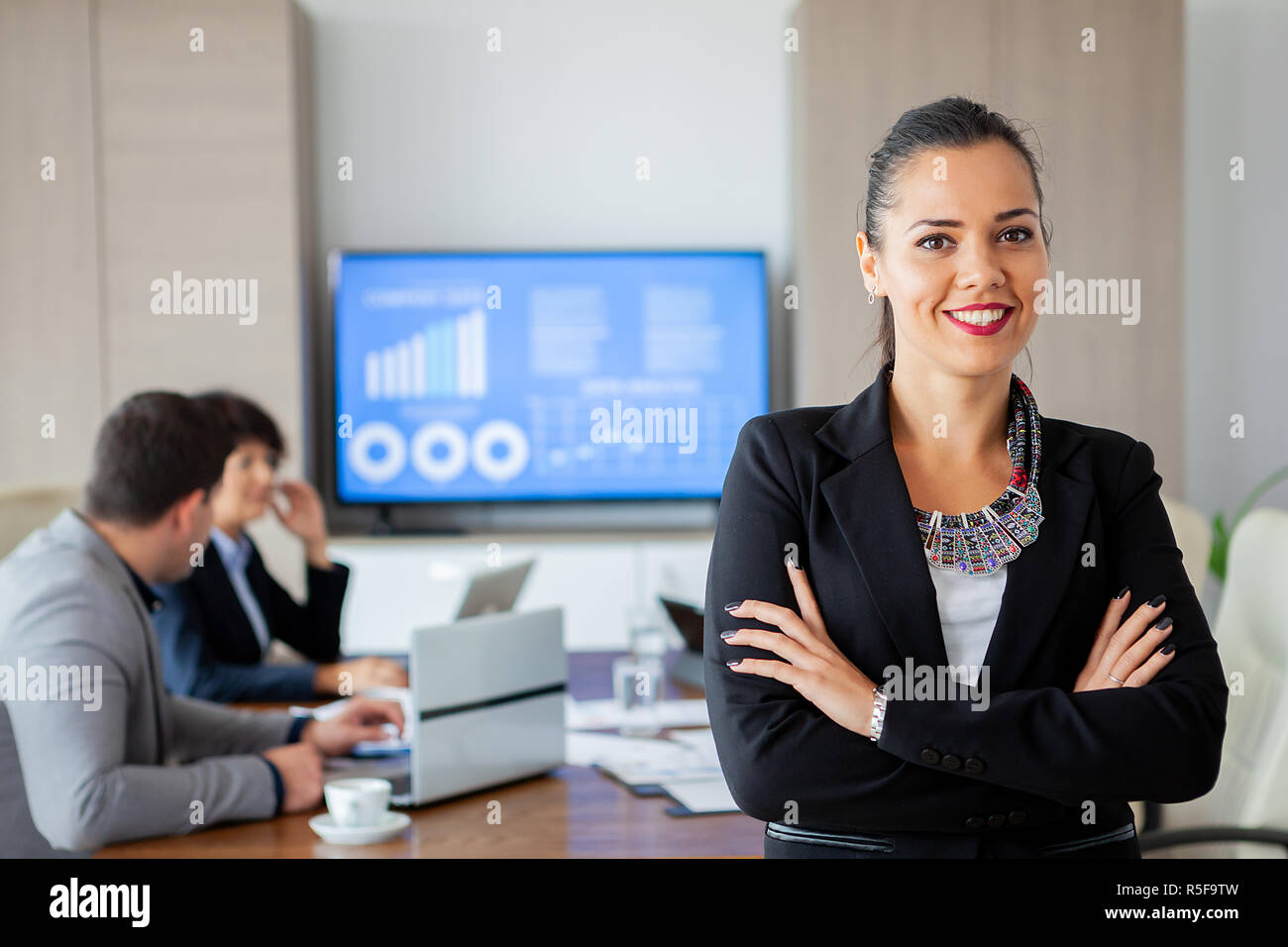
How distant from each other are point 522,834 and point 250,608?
1513mm

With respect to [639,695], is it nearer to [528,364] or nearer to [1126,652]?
[1126,652]

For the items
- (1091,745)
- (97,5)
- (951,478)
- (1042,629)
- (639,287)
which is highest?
(97,5)

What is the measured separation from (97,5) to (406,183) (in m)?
1.26

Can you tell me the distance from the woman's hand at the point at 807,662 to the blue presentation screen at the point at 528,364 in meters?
3.15

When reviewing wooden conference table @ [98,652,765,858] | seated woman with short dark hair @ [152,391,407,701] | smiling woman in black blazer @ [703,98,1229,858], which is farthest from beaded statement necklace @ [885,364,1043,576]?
seated woman with short dark hair @ [152,391,407,701]

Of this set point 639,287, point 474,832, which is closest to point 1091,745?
point 474,832

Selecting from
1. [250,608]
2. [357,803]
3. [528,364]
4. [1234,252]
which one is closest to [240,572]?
[250,608]

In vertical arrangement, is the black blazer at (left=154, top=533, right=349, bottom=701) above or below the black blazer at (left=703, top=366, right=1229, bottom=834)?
below

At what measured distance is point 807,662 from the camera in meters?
1.17

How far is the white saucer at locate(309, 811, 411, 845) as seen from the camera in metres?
1.55

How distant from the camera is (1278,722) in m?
1.69

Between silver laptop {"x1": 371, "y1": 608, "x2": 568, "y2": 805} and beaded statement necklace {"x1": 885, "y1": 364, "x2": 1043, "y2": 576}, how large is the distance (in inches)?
31.6

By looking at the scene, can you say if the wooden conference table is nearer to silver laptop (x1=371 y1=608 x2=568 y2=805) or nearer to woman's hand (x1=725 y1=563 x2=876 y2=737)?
silver laptop (x1=371 y1=608 x2=568 y2=805)
